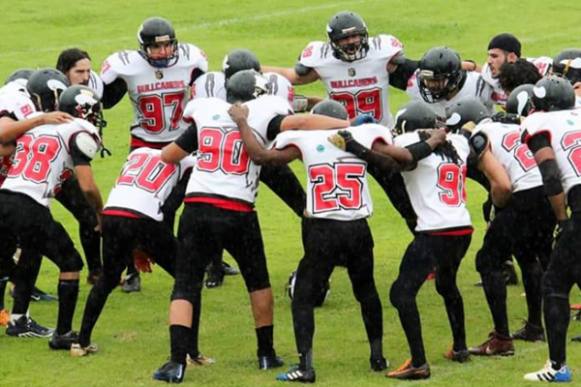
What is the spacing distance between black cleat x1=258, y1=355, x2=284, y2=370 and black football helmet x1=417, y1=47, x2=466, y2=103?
110 inches

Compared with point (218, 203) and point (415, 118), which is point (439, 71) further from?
point (218, 203)

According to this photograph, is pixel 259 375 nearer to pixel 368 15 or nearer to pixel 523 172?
pixel 523 172

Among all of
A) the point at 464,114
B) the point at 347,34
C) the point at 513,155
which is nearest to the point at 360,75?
the point at 347,34

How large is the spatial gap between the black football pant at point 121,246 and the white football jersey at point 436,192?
6.01 ft

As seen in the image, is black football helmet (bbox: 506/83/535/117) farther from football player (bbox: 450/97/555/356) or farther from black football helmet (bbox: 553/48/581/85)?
black football helmet (bbox: 553/48/581/85)

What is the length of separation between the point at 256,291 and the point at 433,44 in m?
16.4

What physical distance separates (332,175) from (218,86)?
308cm

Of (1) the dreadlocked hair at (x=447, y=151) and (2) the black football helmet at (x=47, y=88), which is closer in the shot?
(1) the dreadlocked hair at (x=447, y=151)

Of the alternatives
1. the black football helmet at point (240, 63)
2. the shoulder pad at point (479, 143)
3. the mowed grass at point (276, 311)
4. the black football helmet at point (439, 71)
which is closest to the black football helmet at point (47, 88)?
the black football helmet at point (240, 63)

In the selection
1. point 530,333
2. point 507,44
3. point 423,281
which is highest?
point 507,44

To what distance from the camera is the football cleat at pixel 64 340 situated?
10336 millimetres

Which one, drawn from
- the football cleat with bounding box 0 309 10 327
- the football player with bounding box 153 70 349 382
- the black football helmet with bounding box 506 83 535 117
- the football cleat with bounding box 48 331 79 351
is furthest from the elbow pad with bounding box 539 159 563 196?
the football cleat with bounding box 0 309 10 327

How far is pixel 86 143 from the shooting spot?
10109mm

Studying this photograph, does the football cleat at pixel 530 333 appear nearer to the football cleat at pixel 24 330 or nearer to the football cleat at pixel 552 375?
the football cleat at pixel 552 375
